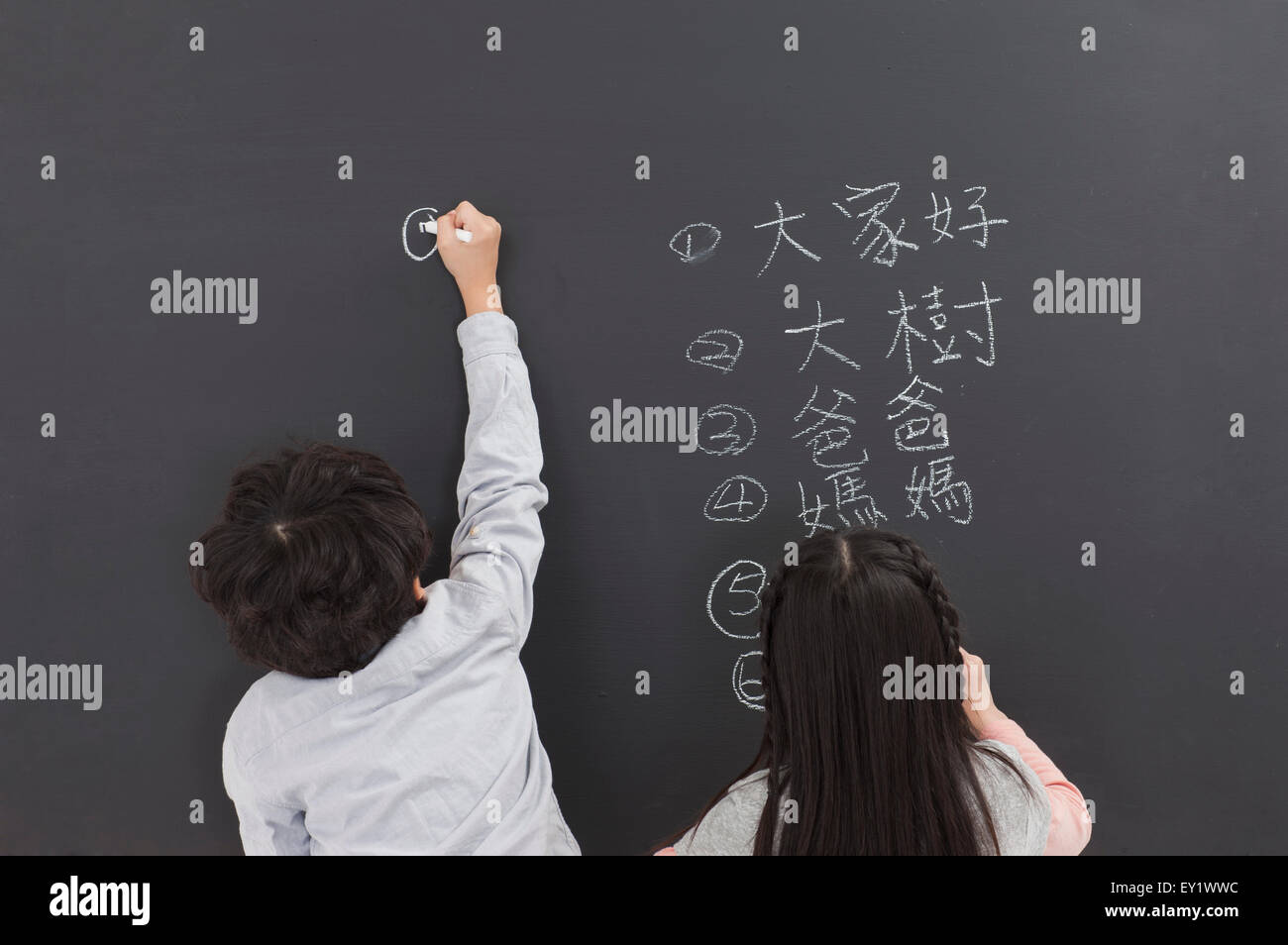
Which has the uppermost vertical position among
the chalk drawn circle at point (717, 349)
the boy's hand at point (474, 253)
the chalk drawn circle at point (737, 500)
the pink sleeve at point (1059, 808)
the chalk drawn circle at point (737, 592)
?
the boy's hand at point (474, 253)

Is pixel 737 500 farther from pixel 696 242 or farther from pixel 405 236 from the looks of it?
pixel 405 236

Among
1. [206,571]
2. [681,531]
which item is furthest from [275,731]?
[681,531]

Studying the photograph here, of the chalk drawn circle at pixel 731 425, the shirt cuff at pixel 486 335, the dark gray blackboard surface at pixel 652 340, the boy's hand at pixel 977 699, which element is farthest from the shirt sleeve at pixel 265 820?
the boy's hand at pixel 977 699

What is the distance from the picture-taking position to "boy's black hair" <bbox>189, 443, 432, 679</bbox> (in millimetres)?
845

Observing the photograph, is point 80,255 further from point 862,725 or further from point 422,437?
point 862,725

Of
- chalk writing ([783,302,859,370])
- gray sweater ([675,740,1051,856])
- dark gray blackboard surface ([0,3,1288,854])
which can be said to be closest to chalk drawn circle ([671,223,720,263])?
dark gray blackboard surface ([0,3,1288,854])

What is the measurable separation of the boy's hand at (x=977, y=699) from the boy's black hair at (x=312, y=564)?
27.8 inches

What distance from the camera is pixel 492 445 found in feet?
3.47

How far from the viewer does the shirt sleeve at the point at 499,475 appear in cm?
102

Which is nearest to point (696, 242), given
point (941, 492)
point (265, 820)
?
point (941, 492)

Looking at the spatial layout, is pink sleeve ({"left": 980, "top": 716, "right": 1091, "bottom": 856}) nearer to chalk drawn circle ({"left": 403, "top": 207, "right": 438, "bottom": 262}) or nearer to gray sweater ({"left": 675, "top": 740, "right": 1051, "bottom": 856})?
gray sweater ({"left": 675, "top": 740, "right": 1051, "bottom": 856})

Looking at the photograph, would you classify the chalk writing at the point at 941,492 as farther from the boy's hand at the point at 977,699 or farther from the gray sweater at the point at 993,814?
the gray sweater at the point at 993,814

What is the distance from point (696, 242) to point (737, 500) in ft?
1.19

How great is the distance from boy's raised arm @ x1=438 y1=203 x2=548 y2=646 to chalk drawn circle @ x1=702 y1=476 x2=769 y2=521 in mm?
243
